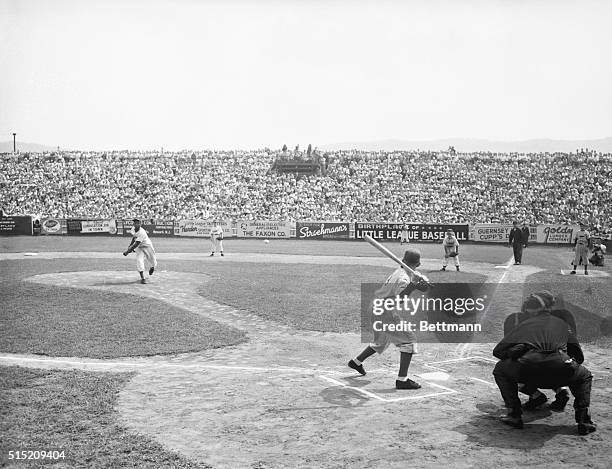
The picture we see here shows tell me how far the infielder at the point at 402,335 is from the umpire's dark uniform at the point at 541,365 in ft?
4.91

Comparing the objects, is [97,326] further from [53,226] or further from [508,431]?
[53,226]

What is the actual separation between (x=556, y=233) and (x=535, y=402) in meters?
35.3

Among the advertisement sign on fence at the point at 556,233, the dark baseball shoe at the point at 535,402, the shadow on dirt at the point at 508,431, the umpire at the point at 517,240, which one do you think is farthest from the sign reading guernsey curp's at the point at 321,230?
the shadow on dirt at the point at 508,431

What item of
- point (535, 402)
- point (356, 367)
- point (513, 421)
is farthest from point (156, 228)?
point (513, 421)

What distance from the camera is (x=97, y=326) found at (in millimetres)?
12594

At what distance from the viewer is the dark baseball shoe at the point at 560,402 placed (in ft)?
24.8

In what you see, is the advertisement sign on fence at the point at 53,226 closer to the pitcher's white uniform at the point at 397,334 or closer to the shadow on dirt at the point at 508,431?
the pitcher's white uniform at the point at 397,334

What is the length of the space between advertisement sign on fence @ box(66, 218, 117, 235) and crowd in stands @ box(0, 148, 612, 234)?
77.7 inches

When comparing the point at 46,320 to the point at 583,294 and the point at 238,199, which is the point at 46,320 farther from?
the point at 238,199

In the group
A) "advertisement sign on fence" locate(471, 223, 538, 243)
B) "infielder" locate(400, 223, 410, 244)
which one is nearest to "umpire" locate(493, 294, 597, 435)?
"infielder" locate(400, 223, 410, 244)

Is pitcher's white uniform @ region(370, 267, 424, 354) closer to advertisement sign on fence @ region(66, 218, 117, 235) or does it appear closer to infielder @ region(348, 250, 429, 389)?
infielder @ region(348, 250, 429, 389)

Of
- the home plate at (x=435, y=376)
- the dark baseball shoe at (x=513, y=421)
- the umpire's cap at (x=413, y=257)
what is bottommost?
the home plate at (x=435, y=376)

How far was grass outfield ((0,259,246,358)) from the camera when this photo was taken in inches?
423

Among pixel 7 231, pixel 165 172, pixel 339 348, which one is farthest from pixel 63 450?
pixel 165 172
